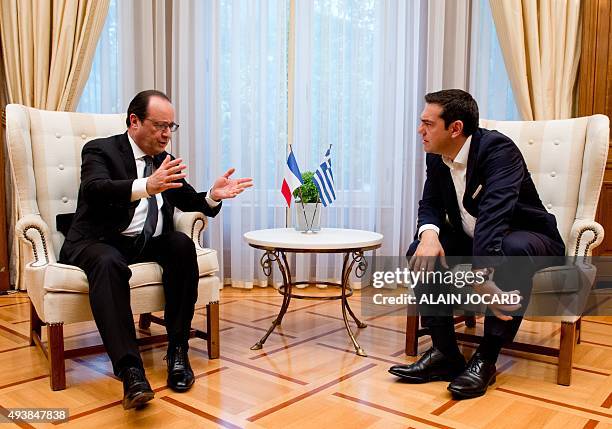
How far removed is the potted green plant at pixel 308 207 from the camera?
2838 mm

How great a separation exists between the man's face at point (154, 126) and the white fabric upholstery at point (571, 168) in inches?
59.9

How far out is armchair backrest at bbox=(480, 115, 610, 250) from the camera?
2508 mm

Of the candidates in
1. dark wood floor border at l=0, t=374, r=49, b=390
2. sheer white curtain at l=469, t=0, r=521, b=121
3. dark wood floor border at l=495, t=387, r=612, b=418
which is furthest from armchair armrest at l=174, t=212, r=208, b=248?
sheer white curtain at l=469, t=0, r=521, b=121

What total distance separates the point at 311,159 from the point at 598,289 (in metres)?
1.97

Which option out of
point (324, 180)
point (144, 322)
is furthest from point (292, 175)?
point (144, 322)

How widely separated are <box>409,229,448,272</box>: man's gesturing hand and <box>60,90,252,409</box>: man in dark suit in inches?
30.3

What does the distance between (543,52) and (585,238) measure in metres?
1.70

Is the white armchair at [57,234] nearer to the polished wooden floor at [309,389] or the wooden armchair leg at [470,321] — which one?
the polished wooden floor at [309,389]

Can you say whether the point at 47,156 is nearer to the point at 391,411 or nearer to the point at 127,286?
the point at 127,286

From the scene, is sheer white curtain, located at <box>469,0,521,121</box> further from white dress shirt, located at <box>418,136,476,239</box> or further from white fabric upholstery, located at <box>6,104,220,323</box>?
Result: white fabric upholstery, located at <box>6,104,220,323</box>

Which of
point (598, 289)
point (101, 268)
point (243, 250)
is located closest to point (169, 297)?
point (101, 268)

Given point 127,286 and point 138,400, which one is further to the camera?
point 127,286

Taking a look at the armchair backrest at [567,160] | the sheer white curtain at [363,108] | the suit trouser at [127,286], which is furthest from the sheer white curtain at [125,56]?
the armchair backrest at [567,160]

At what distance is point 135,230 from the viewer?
2371 millimetres
